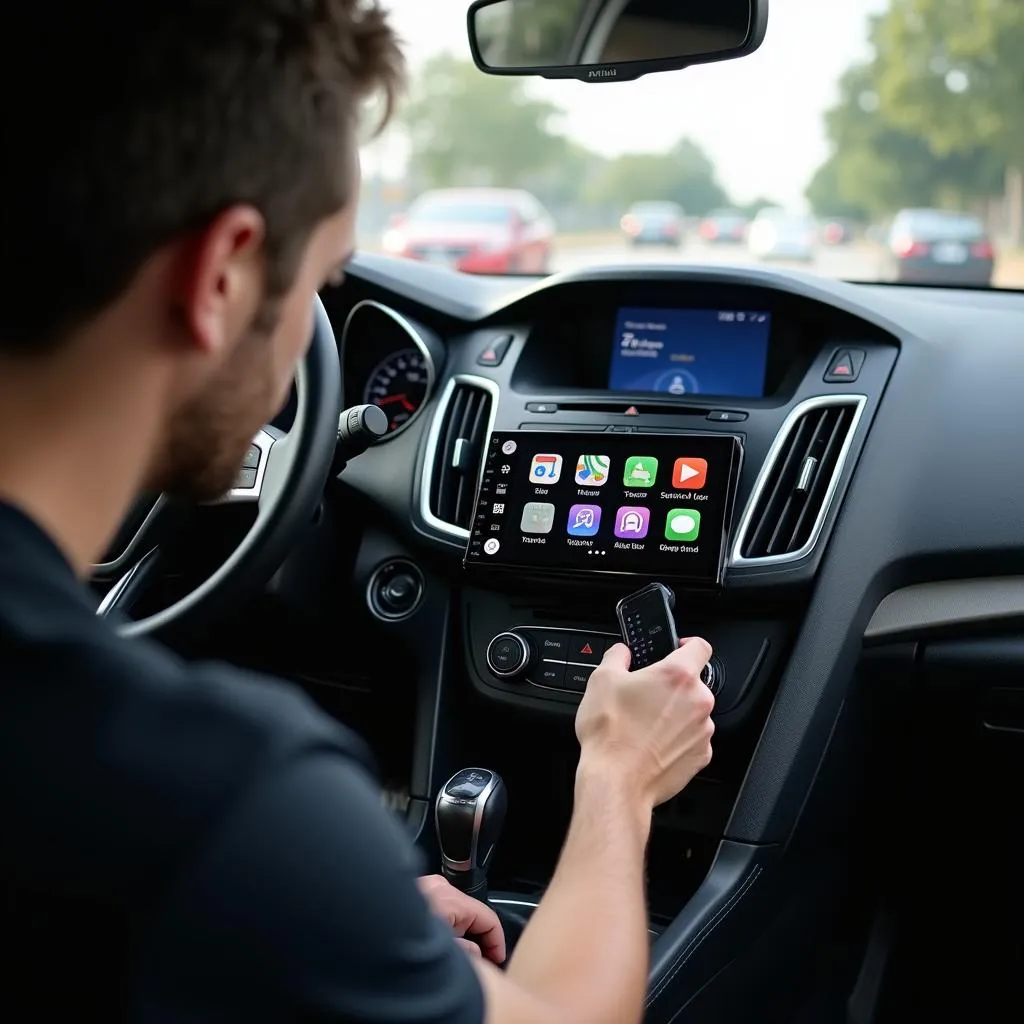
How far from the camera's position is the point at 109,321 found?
3.18 ft

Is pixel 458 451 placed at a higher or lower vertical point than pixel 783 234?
lower

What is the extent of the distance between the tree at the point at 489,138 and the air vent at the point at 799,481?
23.9 metres


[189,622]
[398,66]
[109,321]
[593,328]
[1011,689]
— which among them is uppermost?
[398,66]

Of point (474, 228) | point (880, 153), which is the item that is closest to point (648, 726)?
point (474, 228)

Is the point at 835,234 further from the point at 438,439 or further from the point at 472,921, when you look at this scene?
the point at 472,921

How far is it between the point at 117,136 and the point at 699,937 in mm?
1701

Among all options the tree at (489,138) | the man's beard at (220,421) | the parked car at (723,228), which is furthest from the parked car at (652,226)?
the tree at (489,138)

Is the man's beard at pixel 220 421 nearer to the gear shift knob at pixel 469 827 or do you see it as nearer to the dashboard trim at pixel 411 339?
the gear shift knob at pixel 469 827

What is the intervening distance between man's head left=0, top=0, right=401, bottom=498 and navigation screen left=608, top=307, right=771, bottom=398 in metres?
1.64

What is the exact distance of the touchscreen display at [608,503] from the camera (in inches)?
94.4

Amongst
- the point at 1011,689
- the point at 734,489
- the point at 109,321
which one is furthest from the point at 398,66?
the point at 1011,689

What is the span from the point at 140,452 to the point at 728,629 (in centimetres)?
156

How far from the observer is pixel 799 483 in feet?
7.91

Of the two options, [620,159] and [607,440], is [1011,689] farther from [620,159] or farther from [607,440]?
[620,159]
